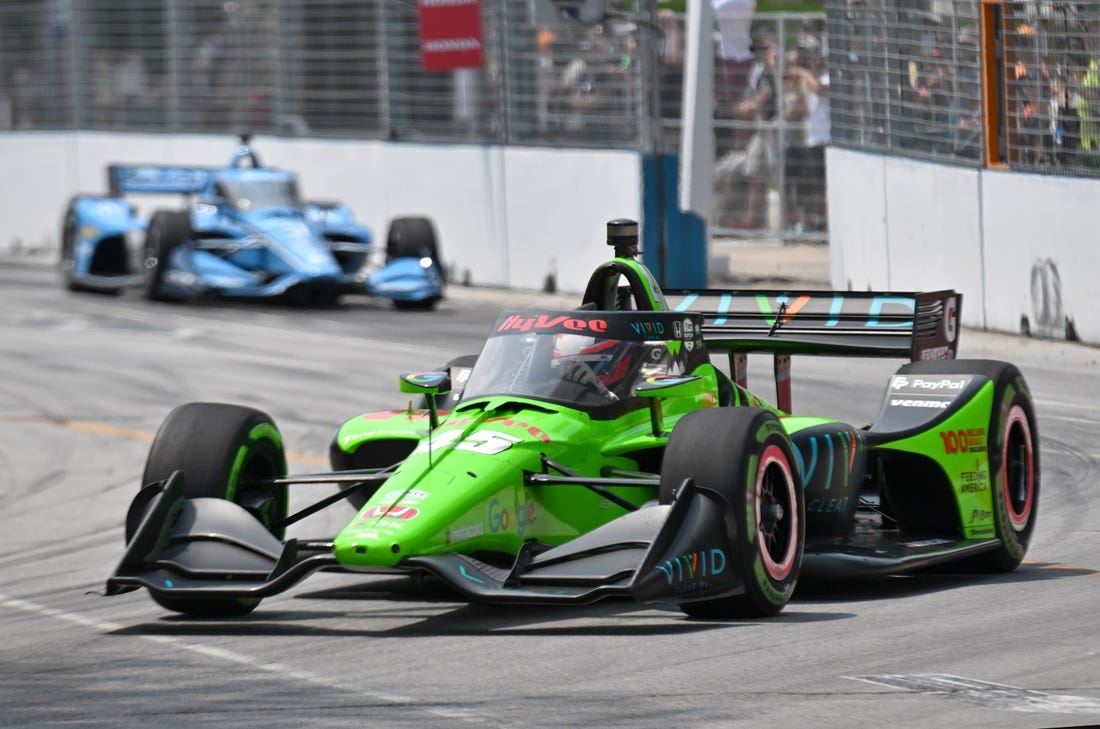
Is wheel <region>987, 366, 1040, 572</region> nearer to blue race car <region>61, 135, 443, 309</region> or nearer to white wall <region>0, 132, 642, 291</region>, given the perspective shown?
white wall <region>0, 132, 642, 291</region>

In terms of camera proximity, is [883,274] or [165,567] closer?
[165,567]

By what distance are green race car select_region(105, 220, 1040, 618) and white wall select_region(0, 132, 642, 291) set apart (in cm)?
1219

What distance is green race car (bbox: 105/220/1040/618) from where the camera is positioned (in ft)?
25.1

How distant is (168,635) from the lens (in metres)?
8.17

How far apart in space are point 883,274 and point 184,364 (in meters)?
6.46

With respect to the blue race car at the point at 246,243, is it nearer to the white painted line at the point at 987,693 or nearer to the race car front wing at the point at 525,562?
the race car front wing at the point at 525,562

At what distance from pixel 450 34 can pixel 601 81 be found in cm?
283

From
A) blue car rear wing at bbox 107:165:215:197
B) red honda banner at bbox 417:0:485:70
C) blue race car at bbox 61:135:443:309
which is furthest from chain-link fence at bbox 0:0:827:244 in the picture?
blue car rear wing at bbox 107:165:215:197

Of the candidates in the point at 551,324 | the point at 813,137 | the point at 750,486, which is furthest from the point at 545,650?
the point at 813,137

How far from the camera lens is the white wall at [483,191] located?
2211cm

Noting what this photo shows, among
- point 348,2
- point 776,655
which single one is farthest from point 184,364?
point 776,655

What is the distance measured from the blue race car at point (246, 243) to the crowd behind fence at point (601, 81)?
228 centimetres

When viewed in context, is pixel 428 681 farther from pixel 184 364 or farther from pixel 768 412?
pixel 184 364

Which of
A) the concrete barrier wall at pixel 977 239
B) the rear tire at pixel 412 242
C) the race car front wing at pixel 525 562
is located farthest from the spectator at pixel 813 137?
the race car front wing at pixel 525 562
